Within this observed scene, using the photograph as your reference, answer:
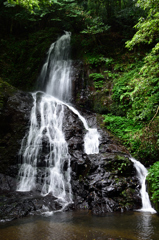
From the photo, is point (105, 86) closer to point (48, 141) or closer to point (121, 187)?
point (48, 141)

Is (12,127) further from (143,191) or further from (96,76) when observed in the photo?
(96,76)

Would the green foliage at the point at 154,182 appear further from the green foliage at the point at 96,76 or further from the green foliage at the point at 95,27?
the green foliage at the point at 95,27

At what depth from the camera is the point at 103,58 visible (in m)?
13.4

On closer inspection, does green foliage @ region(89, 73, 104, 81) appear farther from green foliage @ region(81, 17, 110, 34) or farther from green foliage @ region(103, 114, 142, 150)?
green foliage @ region(103, 114, 142, 150)

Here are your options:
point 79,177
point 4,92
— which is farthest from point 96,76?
point 79,177

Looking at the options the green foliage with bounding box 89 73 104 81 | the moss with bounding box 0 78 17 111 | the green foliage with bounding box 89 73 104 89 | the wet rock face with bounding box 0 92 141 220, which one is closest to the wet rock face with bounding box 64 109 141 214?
the wet rock face with bounding box 0 92 141 220

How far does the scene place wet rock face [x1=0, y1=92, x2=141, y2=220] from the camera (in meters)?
5.62

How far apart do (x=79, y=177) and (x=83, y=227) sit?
10.0ft

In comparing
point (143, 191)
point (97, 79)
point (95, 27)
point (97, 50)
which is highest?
point (95, 27)

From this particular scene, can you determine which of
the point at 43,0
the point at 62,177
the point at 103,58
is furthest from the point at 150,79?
the point at 103,58

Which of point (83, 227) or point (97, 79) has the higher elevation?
point (97, 79)

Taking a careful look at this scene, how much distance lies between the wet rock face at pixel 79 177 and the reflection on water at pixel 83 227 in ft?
2.42

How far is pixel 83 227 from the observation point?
3959 mm

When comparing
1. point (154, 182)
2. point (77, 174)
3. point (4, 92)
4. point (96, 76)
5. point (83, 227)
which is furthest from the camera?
point (96, 76)
